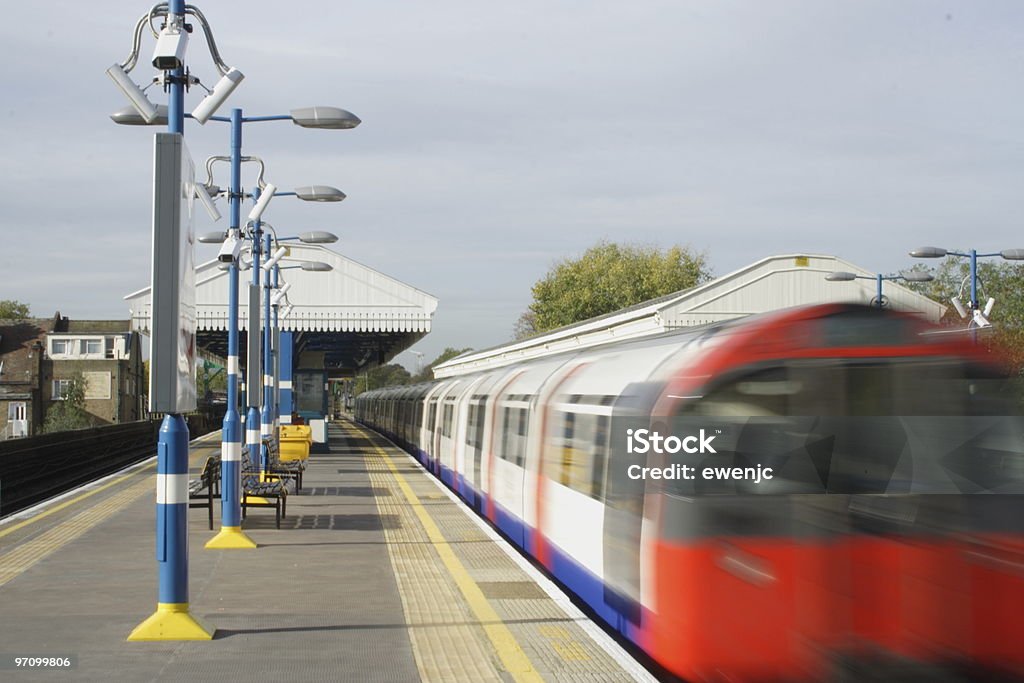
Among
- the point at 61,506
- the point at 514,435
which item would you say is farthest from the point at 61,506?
the point at 514,435

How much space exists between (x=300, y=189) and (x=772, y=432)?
45.0 feet

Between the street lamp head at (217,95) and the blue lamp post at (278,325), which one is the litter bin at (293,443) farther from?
the street lamp head at (217,95)

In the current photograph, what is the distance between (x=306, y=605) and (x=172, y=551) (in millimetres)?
1597

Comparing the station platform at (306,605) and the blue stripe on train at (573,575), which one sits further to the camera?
the blue stripe on train at (573,575)

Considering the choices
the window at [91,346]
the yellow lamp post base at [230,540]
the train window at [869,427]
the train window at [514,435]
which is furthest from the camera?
the window at [91,346]

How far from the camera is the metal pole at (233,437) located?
Answer: 13477 millimetres

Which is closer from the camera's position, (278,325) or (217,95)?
(217,95)

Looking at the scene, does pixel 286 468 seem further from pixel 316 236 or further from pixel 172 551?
pixel 172 551

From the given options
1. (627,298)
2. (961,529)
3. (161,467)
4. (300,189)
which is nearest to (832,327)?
(961,529)

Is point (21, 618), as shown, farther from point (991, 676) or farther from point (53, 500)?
point (53, 500)

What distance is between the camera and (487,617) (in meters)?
9.23

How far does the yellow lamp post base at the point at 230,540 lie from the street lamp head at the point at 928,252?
1779cm

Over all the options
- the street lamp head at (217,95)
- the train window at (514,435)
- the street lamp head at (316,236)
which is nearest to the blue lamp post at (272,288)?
the street lamp head at (316,236)

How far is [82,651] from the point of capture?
791 centimetres
